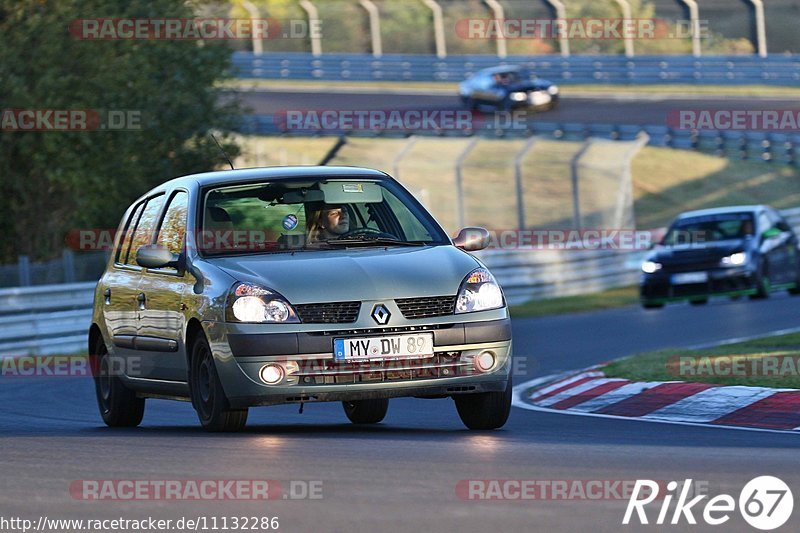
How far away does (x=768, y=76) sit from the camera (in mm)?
45594

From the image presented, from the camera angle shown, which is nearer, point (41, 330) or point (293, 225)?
point (293, 225)

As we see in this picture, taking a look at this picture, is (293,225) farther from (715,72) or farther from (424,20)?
(424,20)

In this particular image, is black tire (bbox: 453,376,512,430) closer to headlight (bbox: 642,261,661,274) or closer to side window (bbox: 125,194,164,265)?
side window (bbox: 125,194,164,265)

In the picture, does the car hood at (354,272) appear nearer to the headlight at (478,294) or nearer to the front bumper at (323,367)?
the headlight at (478,294)

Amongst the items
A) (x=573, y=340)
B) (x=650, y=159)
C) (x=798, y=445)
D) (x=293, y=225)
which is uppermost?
(x=293, y=225)

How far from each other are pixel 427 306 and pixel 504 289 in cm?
1662

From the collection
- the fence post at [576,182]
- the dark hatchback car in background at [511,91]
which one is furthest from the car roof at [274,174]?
the dark hatchback car in background at [511,91]

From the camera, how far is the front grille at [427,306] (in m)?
9.20

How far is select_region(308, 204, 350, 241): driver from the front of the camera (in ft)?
32.7

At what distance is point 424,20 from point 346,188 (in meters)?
40.8

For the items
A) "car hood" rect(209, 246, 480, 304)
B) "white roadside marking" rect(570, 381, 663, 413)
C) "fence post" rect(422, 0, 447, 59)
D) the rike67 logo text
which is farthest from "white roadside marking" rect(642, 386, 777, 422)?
"fence post" rect(422, 0, 447, 59)

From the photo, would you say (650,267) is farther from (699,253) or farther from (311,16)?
(311,16)

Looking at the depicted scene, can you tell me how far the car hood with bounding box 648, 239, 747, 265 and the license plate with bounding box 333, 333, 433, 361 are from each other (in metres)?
14.8

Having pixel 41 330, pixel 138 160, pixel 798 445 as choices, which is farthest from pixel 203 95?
pixel 798 445
